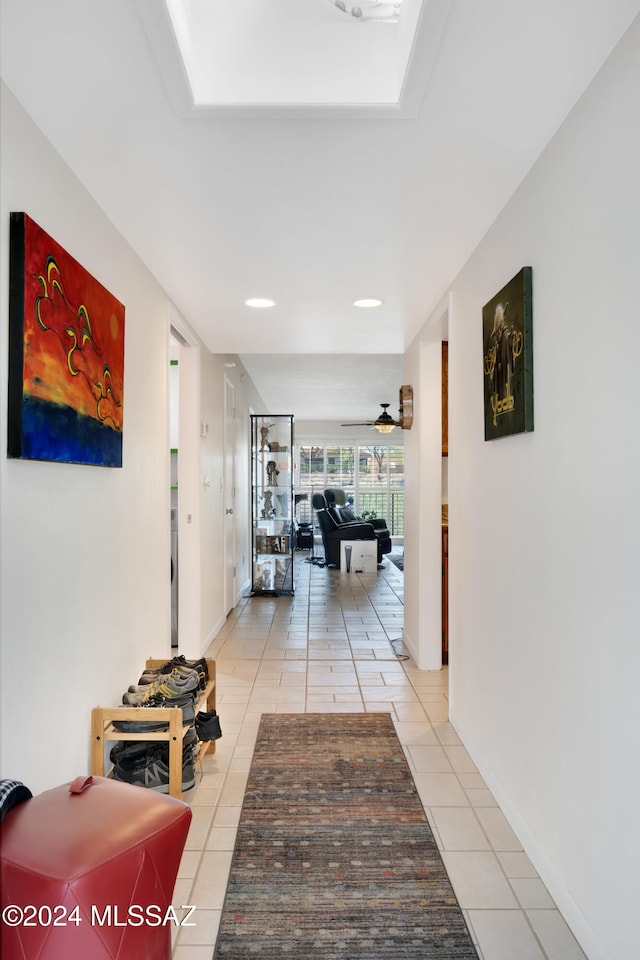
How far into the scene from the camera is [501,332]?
2277 millimetres

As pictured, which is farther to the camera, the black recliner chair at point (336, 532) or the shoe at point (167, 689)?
the black recliner chair at point (336, 532)

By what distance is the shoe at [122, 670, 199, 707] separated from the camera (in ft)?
7.84

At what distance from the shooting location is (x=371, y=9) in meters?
1.69

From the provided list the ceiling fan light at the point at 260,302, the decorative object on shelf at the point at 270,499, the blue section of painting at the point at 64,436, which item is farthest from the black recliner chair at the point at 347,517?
the blue section of painting at the point at 64,436

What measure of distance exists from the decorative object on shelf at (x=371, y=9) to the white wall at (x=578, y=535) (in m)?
0.57

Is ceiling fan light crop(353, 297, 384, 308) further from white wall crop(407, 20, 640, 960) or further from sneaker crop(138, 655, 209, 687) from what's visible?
sneaker crop(138, 655, 209, 687)

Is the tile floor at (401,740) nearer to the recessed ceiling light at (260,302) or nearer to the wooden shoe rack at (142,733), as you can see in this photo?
the wooden shoe rack at (142,733)

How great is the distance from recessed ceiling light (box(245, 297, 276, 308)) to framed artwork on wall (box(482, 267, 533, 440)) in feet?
4.55

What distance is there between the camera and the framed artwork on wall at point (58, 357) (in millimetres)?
1582

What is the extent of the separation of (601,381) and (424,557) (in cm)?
272

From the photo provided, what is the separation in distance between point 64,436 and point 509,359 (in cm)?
152

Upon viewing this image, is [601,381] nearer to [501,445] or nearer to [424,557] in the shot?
[501,445]

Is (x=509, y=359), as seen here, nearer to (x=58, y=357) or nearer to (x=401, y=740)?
(x=58, y=357)

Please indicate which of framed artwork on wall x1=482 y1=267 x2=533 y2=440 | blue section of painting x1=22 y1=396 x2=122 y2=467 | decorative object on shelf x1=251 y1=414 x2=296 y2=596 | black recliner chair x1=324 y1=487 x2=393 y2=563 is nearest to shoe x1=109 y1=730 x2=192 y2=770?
blue section of painting x1=22 y1=396 x2=122 y2=467
